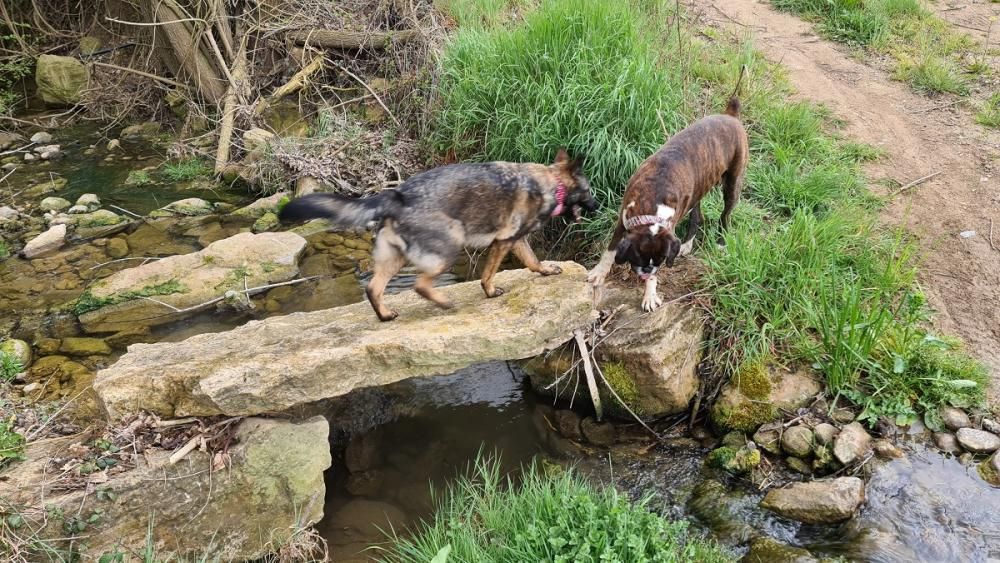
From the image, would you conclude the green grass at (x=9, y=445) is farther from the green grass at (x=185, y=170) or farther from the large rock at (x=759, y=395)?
the green grass at (x=185, y=170)

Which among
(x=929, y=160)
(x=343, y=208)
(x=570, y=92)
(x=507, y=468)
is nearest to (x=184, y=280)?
(x=343, y=208)

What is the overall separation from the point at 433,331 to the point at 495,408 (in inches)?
46.1

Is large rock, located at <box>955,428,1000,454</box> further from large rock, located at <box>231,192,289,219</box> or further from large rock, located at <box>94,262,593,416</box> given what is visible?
large rock, located at <box>231,192,289,219</box>

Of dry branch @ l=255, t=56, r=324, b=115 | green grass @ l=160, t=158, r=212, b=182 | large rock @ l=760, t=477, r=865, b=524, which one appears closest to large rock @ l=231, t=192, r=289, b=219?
green grass @ l=160, t=158, r=212, b=182

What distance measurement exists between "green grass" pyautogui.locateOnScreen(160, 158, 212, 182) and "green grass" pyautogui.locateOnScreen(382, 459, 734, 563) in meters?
6.11

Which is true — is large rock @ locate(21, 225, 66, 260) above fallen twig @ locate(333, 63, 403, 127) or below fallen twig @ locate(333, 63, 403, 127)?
below

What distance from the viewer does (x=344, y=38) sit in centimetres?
834

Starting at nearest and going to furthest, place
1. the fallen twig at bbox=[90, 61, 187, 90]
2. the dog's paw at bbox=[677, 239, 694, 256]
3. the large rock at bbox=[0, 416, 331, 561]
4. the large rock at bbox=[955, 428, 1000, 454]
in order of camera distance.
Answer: the large rock at bbox=[0, 416, 331, 561] < the large rock at bbox=[955, 428, 1000, 454] < the dog's paw at bbox=[677, 239, 694, 256] < the fallen twig at bbox=[90, 61, 187, 90]

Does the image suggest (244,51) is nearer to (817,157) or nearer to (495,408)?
(495,408)

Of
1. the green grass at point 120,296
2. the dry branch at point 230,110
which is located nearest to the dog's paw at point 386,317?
the green grass at point 120,296

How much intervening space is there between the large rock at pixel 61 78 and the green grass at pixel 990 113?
1176 centimetres

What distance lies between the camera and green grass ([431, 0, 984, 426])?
13.4 ft

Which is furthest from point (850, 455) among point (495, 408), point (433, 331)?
point (433, 331)

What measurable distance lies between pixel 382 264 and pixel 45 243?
15.1 feet
